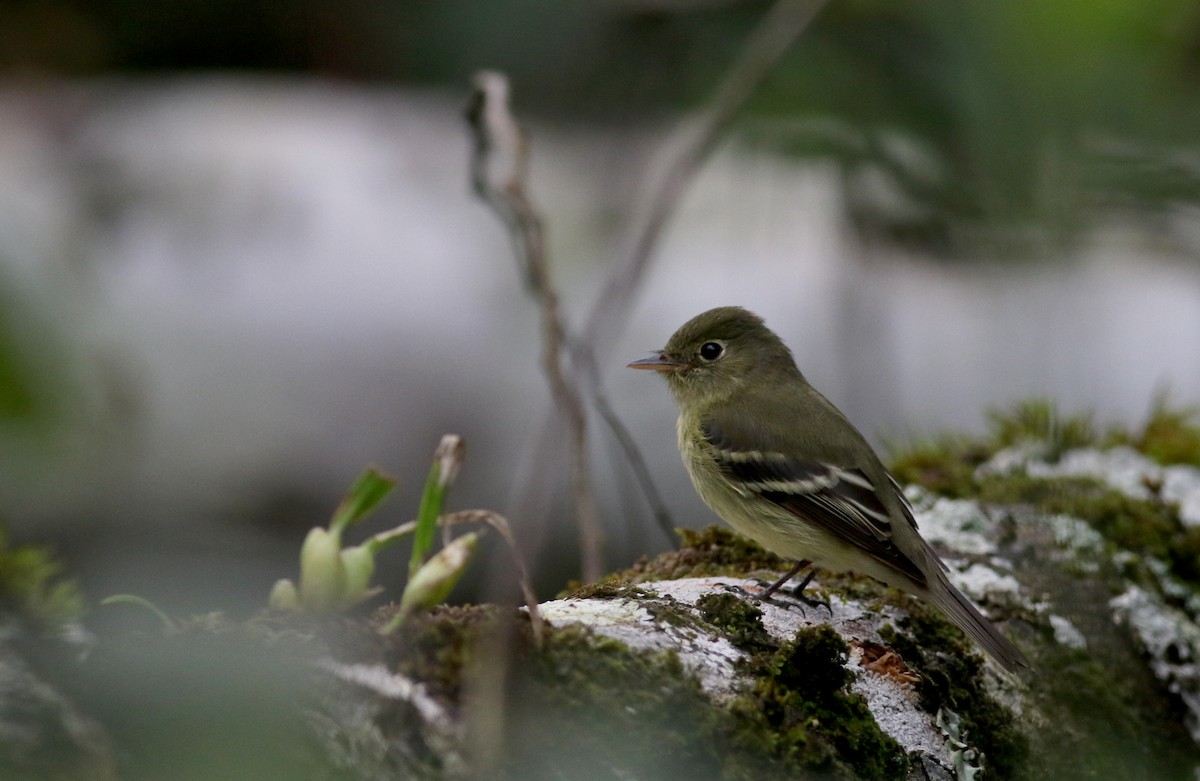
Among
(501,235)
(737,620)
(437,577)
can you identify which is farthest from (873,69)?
(437,577)

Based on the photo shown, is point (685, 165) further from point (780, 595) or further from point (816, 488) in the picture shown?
point (780, 595)

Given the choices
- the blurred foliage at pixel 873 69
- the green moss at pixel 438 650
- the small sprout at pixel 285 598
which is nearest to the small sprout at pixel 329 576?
the small sprout at pixel 285 598

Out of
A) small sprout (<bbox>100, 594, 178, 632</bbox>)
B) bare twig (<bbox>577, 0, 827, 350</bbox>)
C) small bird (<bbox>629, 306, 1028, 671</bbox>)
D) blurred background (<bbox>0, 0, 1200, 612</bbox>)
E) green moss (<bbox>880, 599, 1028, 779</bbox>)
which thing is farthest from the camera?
blurred background (<bbox>0, 0, 1200, 612</bbox>)

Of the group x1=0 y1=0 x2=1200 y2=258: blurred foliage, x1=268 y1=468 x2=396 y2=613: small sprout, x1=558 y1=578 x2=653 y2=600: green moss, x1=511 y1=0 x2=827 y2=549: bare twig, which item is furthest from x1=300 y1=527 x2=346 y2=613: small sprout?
x1=0 y1=0 x2=1200 y2=258: blurred foliage

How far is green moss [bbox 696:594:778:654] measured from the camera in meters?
2.14

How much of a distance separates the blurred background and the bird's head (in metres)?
0.39

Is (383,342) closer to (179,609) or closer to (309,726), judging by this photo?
(179,609)

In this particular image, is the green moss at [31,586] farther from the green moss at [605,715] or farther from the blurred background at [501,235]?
the blurred background at [501,235]

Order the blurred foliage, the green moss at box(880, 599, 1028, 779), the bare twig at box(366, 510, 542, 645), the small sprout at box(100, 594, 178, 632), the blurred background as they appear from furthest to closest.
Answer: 1. the blurred background
2. the blurred foliage
3. the green moss at box(880, 599, 1028, 779)
4. the small sprout at box(100, 594, 178, 632)
5. the bare twig at box(366, 510, 542, 645)

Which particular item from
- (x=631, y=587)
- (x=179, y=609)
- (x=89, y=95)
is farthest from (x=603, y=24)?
(x=179, y=609)

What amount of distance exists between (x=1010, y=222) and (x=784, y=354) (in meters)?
0.87

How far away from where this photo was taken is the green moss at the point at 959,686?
2.35m

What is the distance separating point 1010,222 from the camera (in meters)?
3.70

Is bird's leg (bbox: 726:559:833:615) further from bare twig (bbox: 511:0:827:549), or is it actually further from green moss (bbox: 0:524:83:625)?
green moss (bbox: 0:524:83:625)
